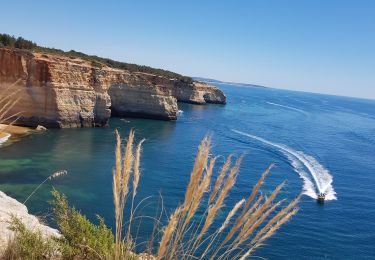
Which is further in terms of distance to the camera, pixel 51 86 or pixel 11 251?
pixel 51 86

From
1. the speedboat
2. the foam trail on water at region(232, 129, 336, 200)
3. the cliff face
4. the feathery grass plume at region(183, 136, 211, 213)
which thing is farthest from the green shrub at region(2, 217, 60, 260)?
the cliff face

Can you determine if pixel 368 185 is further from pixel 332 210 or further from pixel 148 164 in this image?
pixel 148 164

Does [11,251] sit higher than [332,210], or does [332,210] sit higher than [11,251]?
[11,251]

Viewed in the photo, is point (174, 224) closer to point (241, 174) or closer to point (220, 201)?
point (220, 201)

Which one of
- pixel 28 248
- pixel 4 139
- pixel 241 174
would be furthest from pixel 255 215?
pixel 4 139

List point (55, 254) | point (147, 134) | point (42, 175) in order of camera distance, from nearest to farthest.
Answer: point (55, 254)
point (42, 175)
point (147, 134)

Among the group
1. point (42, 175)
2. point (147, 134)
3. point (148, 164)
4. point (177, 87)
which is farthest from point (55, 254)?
point (177, 87)

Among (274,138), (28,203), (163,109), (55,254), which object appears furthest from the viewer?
(163,109)

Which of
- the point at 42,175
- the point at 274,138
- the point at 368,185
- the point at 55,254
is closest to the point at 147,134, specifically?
the point at 274,138
